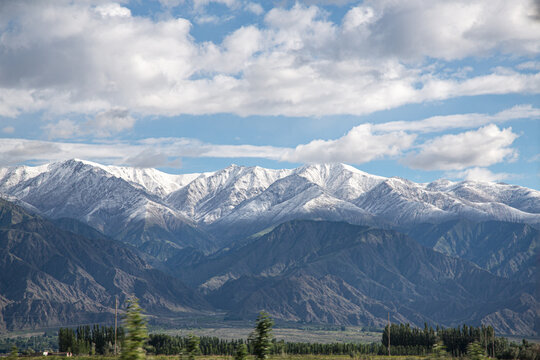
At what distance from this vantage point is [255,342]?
68.2 metres

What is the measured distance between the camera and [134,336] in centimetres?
4544

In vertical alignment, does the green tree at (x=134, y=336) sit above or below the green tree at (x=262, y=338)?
above

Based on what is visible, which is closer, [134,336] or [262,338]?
[134,336]

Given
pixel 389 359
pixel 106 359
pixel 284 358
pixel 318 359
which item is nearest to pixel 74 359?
pixel 106 359

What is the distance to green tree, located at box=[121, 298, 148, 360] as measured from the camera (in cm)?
4503

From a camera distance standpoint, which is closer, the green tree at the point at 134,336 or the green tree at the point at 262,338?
the green tree at the point at 134,336

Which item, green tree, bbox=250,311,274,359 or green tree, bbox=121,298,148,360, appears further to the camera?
green tree, bbox=250,311,274,359

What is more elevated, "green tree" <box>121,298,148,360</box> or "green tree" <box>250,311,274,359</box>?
"green tree" <box>121,298,148,360</box>

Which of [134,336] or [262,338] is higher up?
[134,336]

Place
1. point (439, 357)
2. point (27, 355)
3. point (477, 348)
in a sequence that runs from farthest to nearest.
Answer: point (27, 355), point (477, 348), point (439, 357)

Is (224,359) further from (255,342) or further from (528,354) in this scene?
(255,342)

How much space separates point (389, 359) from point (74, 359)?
94809 millimetres

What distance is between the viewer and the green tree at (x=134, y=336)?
148 feet

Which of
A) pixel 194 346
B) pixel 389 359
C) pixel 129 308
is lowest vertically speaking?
pixel 389 359
